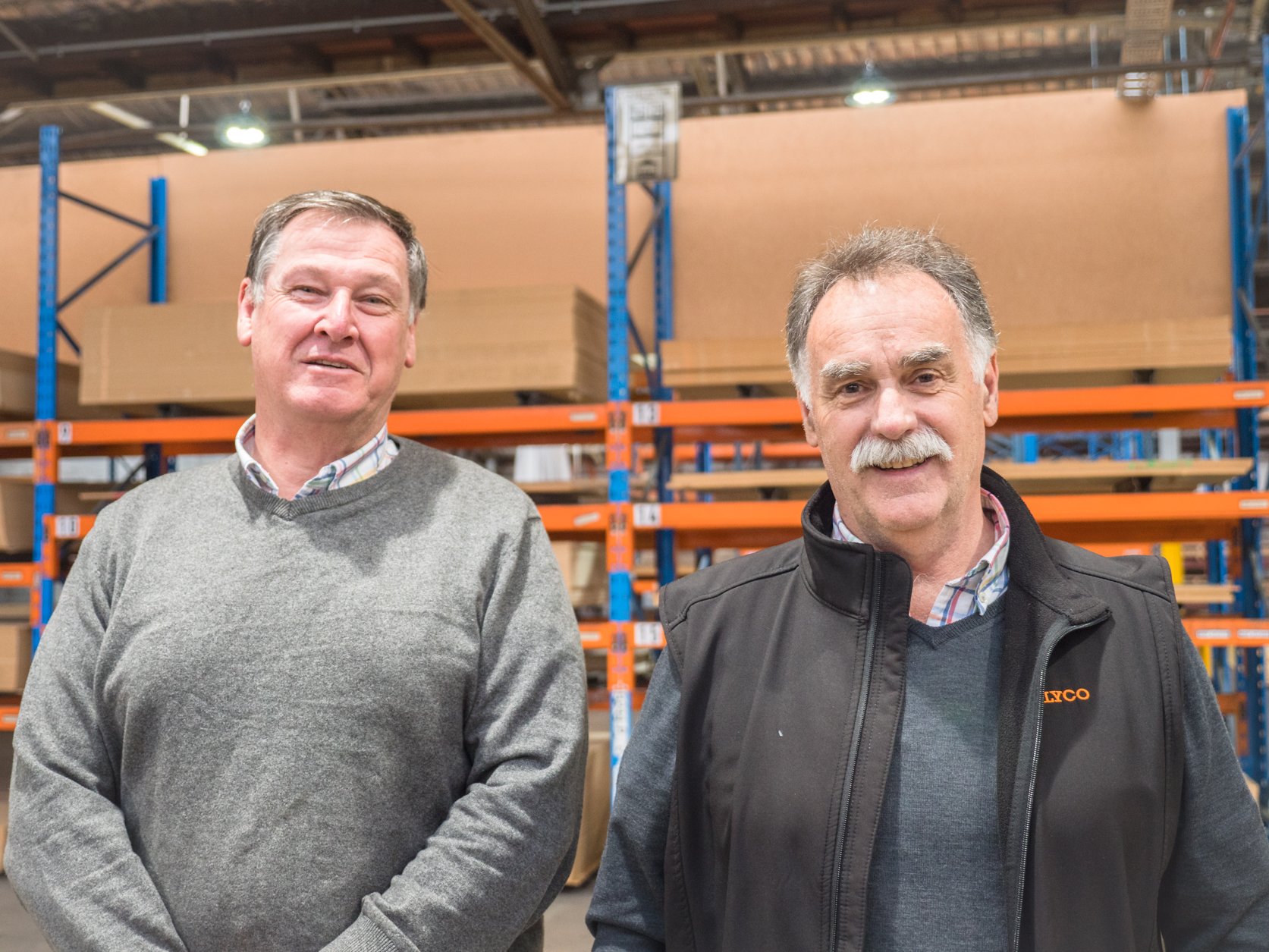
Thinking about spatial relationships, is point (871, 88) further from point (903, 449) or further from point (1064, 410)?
point (903, 449)

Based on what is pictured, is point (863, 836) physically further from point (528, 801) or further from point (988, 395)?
point (988, 395)

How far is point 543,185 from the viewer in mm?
5402

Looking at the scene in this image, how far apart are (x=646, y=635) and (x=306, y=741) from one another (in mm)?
3020

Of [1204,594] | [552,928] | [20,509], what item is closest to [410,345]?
[552,928]

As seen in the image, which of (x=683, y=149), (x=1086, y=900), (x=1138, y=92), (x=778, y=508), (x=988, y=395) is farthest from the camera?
(x=683, y=149)

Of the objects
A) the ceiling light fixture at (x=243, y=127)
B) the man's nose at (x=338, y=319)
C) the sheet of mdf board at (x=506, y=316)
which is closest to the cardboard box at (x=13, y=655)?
the sheet of mdf board at (x=506, y=316)

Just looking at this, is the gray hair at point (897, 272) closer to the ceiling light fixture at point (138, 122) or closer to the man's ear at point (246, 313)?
the man's ear at point (246, 313)

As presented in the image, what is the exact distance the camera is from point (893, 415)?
1.38 m

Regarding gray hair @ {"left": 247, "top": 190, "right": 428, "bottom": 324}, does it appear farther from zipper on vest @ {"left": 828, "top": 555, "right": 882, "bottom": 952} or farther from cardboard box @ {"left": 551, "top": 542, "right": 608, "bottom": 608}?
cardboard box @ {"left": 551, "top": 542, "right": 608, "bottom": 608}

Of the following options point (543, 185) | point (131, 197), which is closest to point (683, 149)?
point (543, 185)

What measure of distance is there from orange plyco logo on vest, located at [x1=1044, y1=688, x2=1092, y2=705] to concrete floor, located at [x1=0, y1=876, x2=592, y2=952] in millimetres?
3099

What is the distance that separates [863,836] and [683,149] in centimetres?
461

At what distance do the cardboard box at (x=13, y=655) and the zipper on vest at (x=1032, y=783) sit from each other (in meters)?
4.74

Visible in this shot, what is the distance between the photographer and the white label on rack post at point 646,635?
439 cm
